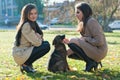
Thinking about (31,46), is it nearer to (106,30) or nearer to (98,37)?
(98,37)

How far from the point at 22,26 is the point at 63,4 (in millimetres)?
30311

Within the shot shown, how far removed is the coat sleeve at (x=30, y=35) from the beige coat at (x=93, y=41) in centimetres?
95

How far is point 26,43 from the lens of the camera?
8.05 m

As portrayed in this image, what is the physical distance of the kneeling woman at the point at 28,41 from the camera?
7.92 meters

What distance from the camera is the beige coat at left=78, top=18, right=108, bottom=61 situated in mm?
7944

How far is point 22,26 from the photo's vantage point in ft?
26.2

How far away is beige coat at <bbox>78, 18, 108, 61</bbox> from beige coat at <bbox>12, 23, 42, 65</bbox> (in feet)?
3.26

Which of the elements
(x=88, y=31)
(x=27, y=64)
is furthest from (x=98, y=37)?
(x=27, y=64)

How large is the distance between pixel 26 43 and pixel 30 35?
0.26 meters

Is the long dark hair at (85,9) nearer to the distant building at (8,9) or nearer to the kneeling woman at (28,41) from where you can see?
the kneeling woman at (28,41)

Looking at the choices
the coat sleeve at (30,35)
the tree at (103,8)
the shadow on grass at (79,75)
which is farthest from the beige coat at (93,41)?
the tree at (103,8)

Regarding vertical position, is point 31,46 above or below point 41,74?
above

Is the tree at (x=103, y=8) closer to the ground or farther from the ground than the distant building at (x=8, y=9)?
farther from the ground

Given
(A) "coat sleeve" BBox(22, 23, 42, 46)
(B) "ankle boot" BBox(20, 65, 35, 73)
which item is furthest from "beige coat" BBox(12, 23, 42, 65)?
(B) "ankle boot" BBox(20, 65, 35, 73)
